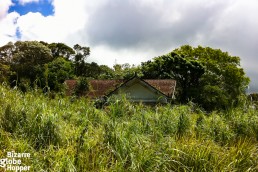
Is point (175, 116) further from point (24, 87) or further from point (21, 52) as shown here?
point (21, 52)

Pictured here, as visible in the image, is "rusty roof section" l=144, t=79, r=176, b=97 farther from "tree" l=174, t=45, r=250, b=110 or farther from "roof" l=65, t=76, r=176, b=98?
"tree" l=174, t=45, r=250, b=110

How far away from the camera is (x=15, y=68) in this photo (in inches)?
1444

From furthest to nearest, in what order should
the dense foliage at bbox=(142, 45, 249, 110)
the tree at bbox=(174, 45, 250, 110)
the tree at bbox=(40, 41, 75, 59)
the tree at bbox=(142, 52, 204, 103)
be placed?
the tree at bbox=(40, 41, 75, 59) → the tree at bbox=(142, 52, 204, 103) → the dense foliage at bbox=(142, 45, 249, 110) → the tree at bbox=(174, 45, 250, 110)

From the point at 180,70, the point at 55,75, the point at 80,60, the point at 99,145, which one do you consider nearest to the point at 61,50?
the point at 80,60

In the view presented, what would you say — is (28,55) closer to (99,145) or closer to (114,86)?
(114,86)

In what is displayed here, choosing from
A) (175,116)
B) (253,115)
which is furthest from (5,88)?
(253,115)

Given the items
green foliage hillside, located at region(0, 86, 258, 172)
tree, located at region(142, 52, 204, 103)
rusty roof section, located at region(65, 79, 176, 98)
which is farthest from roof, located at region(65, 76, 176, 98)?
green foliage hillside, located at region(0, 86, 258, 172)

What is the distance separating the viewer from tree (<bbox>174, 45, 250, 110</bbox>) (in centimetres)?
3089

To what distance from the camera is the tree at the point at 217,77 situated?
30.9 metres

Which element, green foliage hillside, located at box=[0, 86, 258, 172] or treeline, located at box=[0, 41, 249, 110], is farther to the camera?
treeline, located at box=[0, 41, 249, 110]

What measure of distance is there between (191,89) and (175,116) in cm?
2498

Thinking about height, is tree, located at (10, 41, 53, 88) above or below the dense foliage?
above

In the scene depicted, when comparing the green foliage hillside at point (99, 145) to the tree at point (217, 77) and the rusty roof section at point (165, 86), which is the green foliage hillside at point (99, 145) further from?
the tree at point (217, 77)

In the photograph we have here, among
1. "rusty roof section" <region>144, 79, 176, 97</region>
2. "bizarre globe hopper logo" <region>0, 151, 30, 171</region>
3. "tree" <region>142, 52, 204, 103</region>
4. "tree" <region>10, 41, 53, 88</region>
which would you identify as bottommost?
"bizarre globe hopper logo" <region>0, 151, 30, 171</region>
